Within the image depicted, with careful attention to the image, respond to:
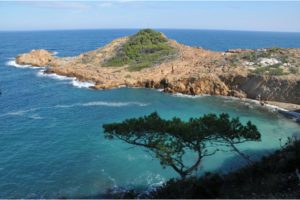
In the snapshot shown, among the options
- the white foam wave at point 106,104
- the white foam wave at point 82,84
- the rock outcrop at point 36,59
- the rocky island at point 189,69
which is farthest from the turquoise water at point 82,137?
the rock outcrop at point 36,59

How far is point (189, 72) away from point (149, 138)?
142ft

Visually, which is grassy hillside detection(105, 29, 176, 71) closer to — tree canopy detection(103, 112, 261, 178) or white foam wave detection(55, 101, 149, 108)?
white foam wave detection(55, 101, 149, 108)

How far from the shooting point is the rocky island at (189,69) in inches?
2179

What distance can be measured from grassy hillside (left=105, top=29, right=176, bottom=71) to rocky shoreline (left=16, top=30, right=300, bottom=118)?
205cm

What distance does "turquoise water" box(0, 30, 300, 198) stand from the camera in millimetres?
28875

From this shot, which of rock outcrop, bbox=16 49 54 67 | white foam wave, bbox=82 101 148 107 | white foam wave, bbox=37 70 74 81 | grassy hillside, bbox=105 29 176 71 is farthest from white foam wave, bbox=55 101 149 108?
rock outcrop, bbox=16 49 54 67

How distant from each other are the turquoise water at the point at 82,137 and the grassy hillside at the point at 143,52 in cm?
1365

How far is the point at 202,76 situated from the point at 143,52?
24.0 m

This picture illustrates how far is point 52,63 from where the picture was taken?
85875 millimetres

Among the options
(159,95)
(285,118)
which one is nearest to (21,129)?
(159,95)

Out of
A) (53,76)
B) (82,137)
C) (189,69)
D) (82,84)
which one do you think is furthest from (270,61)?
(53,76)

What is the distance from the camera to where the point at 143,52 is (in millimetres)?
79750

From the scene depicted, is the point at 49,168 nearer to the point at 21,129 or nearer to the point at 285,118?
the point at 21,129

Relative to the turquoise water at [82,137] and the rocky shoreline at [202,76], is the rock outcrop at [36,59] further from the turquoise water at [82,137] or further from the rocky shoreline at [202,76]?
the turquoise water at [82,137]
